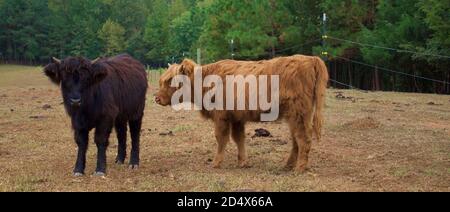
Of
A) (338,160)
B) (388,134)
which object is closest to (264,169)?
(338,160)

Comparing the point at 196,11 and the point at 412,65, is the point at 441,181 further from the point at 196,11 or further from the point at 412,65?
the point at 196,11

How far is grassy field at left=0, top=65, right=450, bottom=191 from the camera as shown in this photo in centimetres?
622

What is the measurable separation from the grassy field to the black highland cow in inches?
17.3

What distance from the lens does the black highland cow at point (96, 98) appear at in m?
6.50

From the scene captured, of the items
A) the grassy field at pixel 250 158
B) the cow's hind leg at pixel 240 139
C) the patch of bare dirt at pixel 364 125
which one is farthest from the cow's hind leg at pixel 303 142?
the patch of bare dirt at pixel 364 125

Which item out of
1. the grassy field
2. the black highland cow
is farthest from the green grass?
the black highland cow

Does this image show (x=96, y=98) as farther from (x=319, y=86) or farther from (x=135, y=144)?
(x=319, y=86)

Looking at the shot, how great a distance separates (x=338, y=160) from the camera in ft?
25.9

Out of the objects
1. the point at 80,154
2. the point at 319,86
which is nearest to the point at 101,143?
the point at 80,154

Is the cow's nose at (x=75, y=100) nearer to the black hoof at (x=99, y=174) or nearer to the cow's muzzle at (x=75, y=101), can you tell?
the cow's muzzle at (x=75, y=101)

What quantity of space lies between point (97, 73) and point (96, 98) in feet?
1.09

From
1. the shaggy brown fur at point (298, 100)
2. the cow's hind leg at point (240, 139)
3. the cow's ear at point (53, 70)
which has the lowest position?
the cow's hind leg at point (240, 139)

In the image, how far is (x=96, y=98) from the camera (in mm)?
6801

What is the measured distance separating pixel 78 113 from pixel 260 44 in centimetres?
2817
